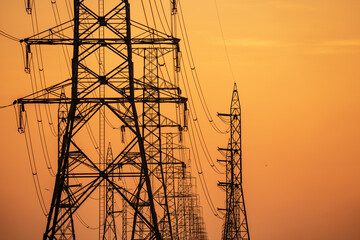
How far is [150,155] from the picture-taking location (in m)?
38.2

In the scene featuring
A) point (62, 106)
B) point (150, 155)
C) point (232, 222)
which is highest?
point (62, 106)

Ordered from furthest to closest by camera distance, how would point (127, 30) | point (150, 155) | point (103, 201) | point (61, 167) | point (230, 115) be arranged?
1. point (103, 201)
2. point (230, 115)
3. point (150, 155)
4. point (127, 30)
5. point (61, 167)

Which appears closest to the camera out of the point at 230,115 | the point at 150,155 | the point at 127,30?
the point at 127,30

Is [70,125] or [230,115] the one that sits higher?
[230,115]

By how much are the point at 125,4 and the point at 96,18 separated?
102 centimetres

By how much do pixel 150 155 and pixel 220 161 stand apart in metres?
15.7

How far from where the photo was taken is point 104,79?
2648cm

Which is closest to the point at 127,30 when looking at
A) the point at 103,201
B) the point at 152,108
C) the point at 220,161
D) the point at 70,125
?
the point at 70,125

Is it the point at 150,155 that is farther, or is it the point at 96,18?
the point at 150,155

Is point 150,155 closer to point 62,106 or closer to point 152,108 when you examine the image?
point 152,108

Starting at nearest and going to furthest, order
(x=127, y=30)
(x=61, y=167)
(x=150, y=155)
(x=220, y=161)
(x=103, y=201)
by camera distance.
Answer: (x=61, y=167) < (x=127, y=30) < (x=150, y=155) < (x=103, y=201) < (x=220, y=161)

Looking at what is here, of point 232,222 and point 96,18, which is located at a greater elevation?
point 96,18

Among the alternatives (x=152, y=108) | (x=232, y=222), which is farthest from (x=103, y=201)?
(x=152, y=108)

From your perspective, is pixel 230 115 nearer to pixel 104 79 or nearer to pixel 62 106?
pixel 62 106
